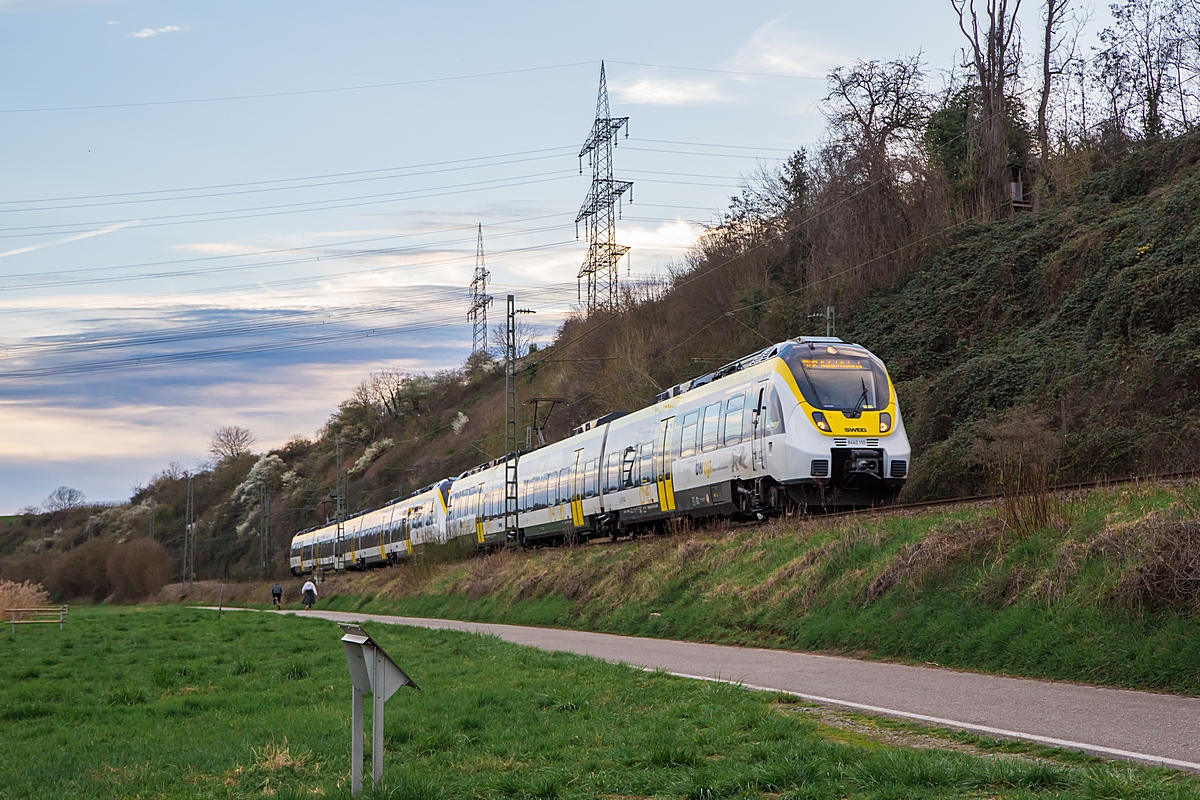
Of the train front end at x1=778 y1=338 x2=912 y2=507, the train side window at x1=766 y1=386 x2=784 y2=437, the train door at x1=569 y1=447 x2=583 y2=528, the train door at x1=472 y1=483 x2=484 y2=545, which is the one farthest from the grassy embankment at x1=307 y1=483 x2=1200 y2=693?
the train door at x1=472 y1=483 x2=484 y2=545

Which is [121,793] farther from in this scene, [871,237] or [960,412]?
[871,237]

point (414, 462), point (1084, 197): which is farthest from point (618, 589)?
point (414, 462)

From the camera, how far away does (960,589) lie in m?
13.6

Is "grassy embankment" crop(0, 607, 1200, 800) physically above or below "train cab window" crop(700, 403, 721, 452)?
below

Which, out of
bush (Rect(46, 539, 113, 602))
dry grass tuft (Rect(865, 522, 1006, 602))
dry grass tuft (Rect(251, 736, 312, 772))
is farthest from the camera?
bush (Rect(46, 539, 113, 602))

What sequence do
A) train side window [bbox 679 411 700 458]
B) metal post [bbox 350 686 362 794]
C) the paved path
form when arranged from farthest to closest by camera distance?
train side window [bbox 679 411 700 458], the paved path, metal post [bbox 350 686 362 794]

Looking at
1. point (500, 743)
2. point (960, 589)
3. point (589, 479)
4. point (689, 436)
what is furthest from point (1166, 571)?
point (589, 479)

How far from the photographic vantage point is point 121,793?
841 centimetres

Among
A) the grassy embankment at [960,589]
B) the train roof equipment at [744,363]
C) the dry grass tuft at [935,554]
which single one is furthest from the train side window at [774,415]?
the dry grass tuft at [935,554]

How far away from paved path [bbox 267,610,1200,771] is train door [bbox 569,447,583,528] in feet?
63.8

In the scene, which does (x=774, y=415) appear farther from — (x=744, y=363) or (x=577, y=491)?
(x=577, y=491)

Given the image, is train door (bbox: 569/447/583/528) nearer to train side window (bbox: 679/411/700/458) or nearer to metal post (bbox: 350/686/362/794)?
train side window (bbox: 679/411/700/458)

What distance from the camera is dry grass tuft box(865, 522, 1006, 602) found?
13961mm

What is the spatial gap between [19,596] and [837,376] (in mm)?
29069
